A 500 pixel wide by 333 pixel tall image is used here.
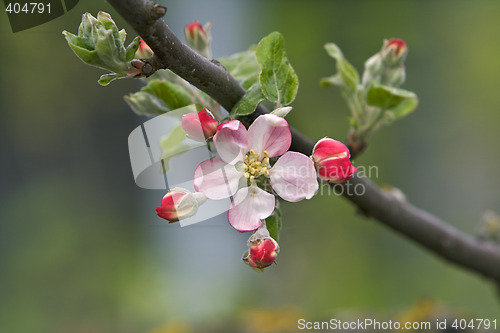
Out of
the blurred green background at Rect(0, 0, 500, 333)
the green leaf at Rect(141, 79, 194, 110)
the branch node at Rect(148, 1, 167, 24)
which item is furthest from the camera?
the blurred green background at Rect(0, 0, 500, 333)

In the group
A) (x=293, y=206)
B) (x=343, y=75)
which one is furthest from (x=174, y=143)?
(x=293, y=206)

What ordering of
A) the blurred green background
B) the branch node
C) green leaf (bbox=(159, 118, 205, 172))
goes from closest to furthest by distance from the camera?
1. the branch node
2. green leaf (bbox=(159, 118, 205, 172))
3. the blurred green background

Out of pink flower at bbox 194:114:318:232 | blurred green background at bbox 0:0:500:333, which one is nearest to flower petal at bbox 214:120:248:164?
pink flower at bbox 194:114:318:232

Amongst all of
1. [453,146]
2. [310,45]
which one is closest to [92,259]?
[310,45]

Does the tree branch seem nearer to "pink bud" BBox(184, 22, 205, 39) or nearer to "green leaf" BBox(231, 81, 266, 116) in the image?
"green leaf" BBox(231, 81, 266, 116)

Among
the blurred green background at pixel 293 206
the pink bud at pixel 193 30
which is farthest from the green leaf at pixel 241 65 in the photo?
the blurred green background at pixel 293 206

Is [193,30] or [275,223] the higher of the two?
[193,30]

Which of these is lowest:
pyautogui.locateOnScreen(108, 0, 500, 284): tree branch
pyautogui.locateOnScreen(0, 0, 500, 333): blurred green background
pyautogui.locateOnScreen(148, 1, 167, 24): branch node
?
pyautogui.locateOnScreen(0, 0, 500, 333): blurred green background

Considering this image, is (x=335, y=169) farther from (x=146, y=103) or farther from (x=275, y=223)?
(x=146, y=103)

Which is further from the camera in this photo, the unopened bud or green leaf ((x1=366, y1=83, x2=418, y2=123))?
green leaf ((x1=366, y1=83, x2=418, y2=123))
